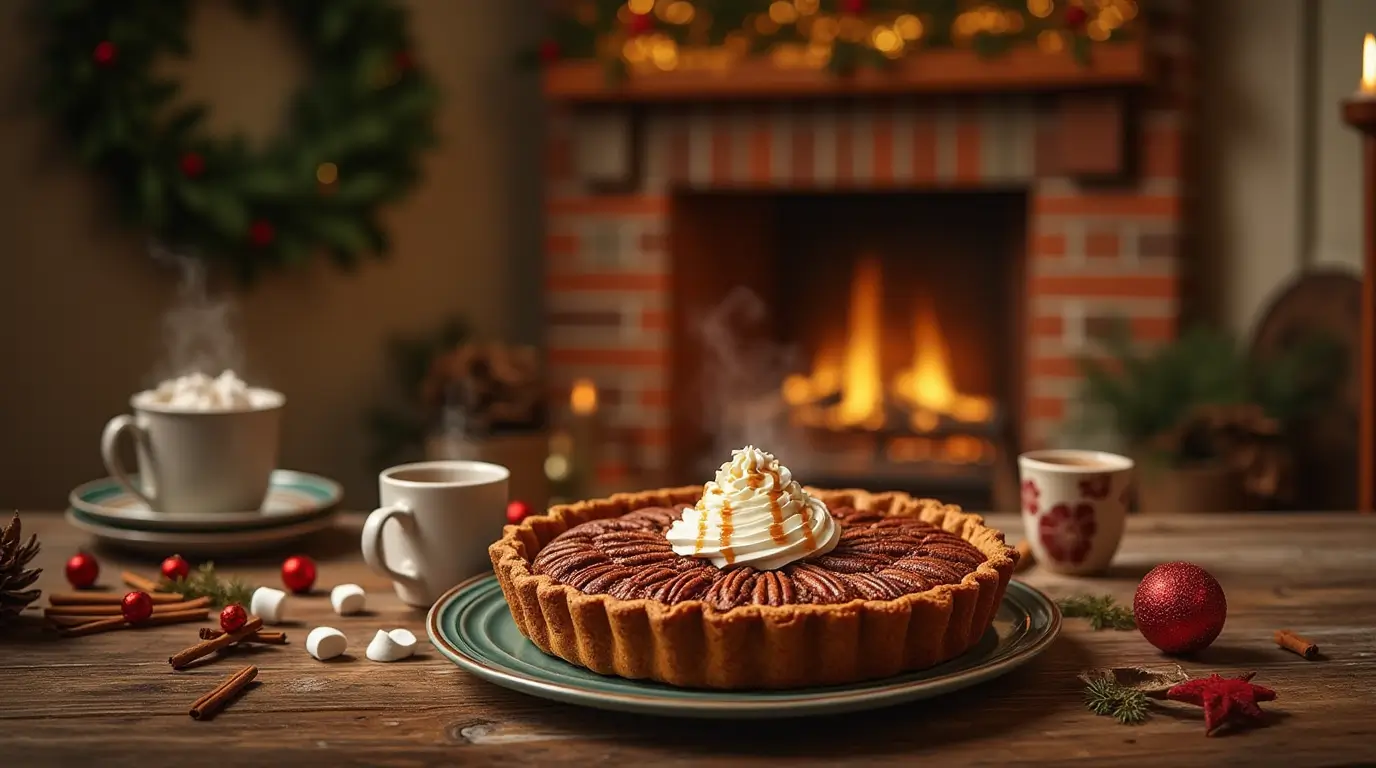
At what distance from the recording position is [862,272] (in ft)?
11.6

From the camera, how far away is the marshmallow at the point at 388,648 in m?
1.04

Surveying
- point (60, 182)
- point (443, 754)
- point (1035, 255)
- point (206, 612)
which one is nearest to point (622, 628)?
point (443, 754)

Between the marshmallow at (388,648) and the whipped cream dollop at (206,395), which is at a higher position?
the whipped cream dollop at (206,395)

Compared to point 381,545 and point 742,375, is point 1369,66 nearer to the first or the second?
point 381,545

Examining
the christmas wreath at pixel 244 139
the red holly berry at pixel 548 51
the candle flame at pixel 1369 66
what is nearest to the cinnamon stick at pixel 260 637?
the candle flame at pixel 1369 66

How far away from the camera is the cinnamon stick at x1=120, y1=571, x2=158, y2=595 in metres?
1.26

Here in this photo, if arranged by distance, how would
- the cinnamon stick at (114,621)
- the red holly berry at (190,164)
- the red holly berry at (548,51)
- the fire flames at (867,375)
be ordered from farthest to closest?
the fire flames at (867,375) → the red holly berry at (548,51) → the red holly berry at (190,164) → the cinnamon stick at (114,621)

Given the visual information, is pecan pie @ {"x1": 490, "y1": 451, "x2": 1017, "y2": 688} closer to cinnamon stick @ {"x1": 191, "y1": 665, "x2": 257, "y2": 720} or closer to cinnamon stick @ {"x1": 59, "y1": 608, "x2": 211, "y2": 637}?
cinnamon stick @ {"x1": 191, "y1": 665, "x2": 257, "y2": 720}

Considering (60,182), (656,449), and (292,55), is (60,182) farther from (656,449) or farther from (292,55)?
(656,449)

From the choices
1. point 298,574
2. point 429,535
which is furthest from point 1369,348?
point 298,574

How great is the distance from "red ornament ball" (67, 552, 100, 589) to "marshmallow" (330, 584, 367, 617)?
10.2 inches

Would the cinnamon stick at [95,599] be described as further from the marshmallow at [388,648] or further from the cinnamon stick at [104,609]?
the marshmallow at [388,648]

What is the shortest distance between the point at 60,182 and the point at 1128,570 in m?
2.10

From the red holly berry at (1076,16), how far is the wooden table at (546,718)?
1.82m
